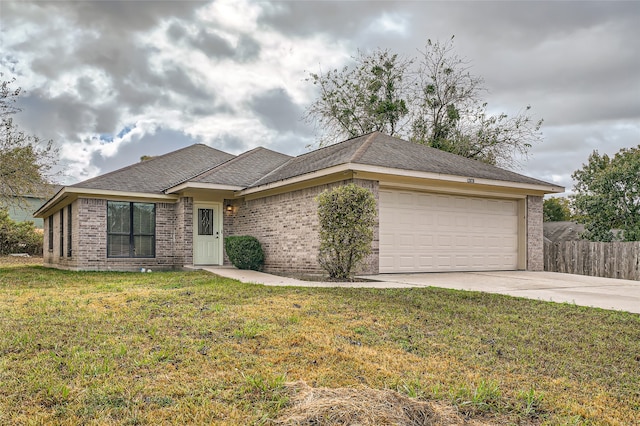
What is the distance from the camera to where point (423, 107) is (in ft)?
86.0

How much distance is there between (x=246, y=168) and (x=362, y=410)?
1406 cm

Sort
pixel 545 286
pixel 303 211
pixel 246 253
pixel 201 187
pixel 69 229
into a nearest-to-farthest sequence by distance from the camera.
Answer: pixel 545 286 < pixel 303 211 < pixel 246 253 < pixel 201 187 < pixel 69 229

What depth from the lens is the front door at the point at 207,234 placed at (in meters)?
15.5

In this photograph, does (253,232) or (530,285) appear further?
(253,232)

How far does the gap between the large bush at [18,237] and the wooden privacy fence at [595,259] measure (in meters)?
27.6

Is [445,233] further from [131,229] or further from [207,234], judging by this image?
[131,229]

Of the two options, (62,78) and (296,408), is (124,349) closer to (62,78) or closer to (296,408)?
(296,408)

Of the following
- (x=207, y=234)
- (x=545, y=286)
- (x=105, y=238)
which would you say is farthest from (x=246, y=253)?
(x=545, y=286)

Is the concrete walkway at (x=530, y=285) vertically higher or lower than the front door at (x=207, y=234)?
lower

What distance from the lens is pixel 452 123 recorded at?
25500mm

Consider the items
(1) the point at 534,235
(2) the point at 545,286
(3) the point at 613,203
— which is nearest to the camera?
(2) the point at 545,286

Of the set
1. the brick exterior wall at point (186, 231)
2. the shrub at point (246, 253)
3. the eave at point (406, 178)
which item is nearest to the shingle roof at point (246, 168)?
the eave at point (406, 178)

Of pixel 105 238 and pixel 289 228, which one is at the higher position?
pixel 289 228

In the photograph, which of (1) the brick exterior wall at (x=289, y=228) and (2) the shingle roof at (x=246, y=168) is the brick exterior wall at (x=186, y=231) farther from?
(1) the brick exterior wall at (x=289, y=228)
